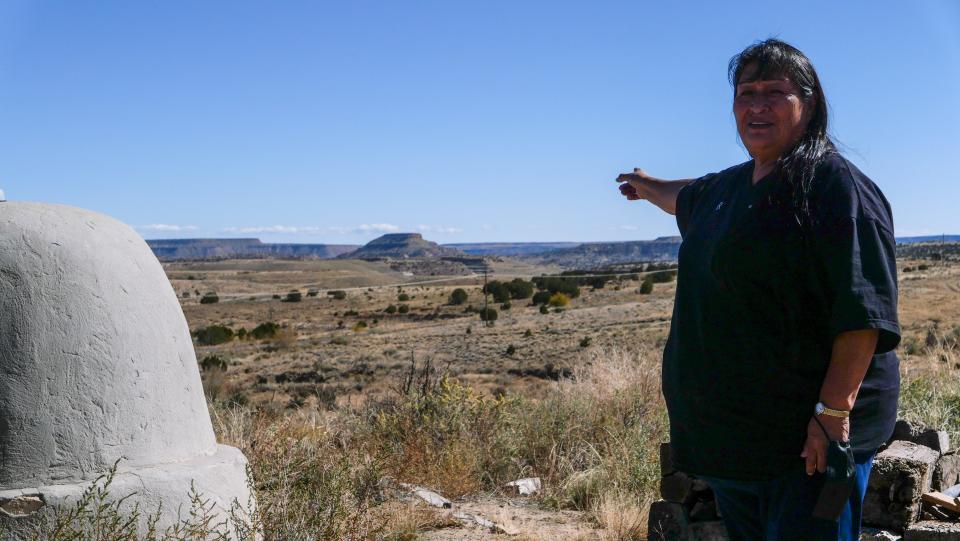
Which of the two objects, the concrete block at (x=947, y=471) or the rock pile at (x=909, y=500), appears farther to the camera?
the concrete block at (x=947, y=471)

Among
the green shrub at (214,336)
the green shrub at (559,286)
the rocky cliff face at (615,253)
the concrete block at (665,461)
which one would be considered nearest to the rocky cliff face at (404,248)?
the rocky cliff face at (615,253)

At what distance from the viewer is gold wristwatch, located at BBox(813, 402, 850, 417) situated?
6.48 feet

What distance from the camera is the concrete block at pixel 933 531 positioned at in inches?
145

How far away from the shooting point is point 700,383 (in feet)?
7.29

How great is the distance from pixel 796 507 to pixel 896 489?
2200mm

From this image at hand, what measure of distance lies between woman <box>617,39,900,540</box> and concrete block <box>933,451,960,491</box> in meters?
2.44

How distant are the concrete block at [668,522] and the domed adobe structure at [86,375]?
2.15 m

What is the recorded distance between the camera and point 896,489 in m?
3.91

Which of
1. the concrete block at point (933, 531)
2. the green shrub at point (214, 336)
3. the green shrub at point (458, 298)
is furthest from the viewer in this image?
the green shrub at point (458, 298)

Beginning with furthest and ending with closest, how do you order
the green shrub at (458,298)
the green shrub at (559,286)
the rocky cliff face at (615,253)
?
the rocky cliff face at (615,253) < the green shrub at (458,298) < the green shrub at (559,286)

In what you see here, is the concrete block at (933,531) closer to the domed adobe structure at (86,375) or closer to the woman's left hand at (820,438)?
the woman's left hand at (820,438)

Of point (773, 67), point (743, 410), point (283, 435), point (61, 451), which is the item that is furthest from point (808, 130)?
point (283, 435)

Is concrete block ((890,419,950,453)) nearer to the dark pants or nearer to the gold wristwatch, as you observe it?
the dark pants

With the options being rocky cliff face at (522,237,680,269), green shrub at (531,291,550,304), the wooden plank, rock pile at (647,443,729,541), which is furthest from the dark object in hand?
rocky cliff face at (522,237,680,269)
